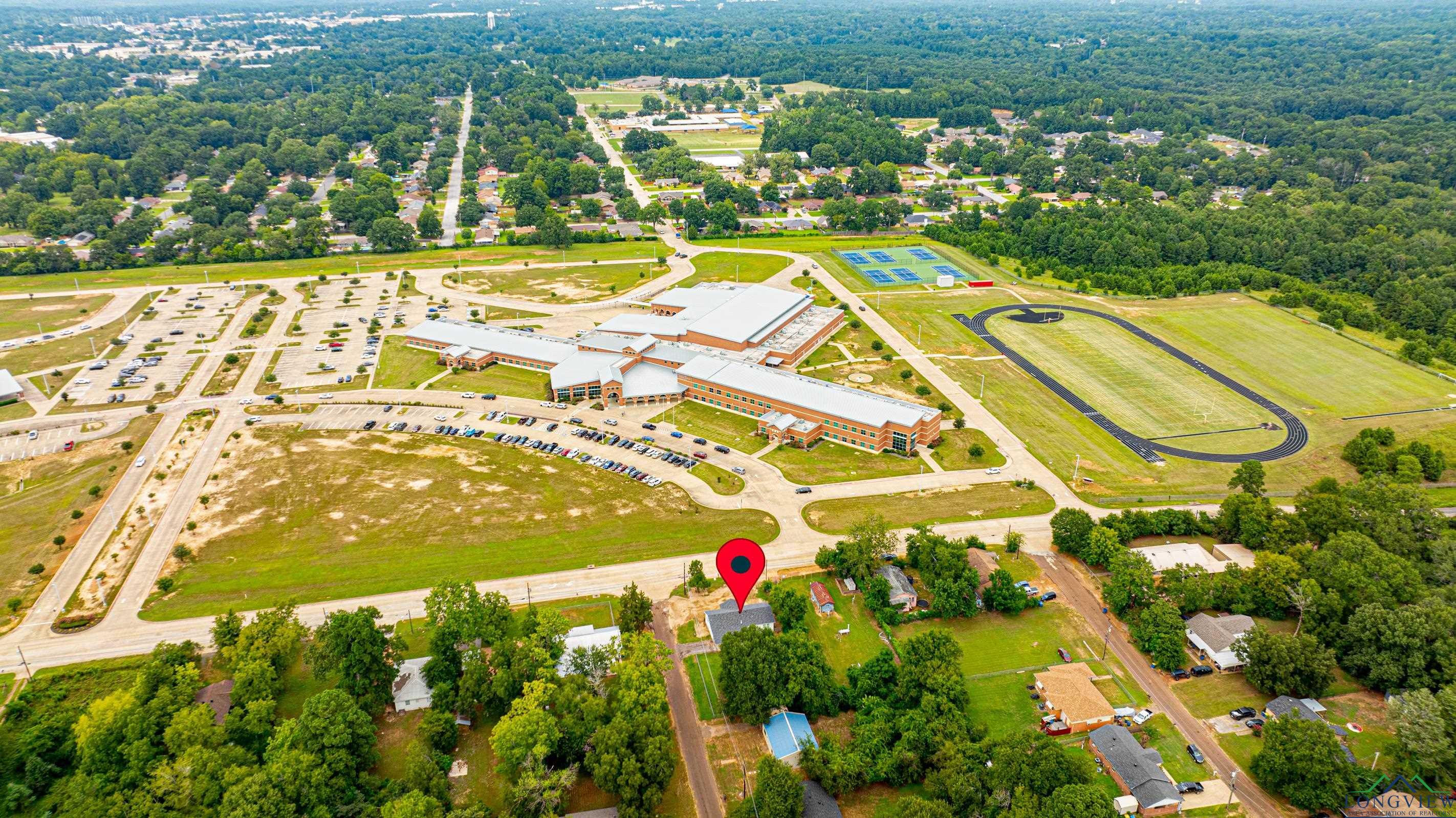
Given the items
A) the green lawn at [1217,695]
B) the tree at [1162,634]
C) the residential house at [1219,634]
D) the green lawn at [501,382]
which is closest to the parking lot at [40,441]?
the green lawn at [501,382]

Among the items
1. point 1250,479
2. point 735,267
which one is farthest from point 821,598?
point 735,267

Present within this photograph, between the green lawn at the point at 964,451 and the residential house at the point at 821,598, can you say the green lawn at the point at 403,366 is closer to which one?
the residential house at the point at 821,598

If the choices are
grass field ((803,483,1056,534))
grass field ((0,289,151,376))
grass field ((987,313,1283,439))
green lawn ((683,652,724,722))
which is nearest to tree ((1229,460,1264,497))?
grass field ((987,313,1283,439))

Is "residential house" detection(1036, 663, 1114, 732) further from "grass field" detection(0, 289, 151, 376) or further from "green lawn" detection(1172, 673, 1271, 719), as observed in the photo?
"grass field" detection(0, 289, 151, 376)

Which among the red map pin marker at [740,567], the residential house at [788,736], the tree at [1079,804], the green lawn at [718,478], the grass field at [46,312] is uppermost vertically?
the tree at [1079,804]

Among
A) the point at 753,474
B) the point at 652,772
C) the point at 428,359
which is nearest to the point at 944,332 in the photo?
the point at 753,474

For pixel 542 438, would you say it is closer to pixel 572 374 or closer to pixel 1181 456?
pixel 572 374
